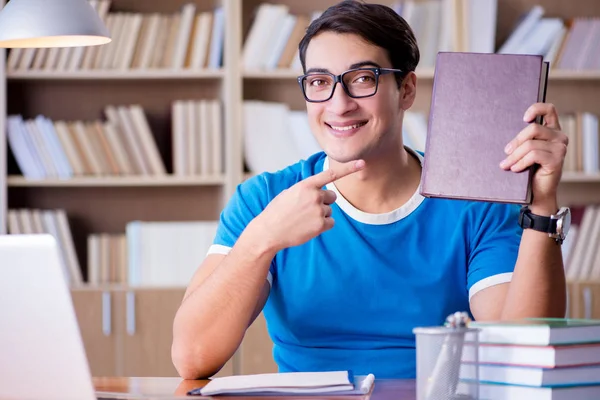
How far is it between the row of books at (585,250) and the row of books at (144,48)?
161 centimetres

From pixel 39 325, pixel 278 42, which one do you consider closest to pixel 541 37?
pixel 278 42

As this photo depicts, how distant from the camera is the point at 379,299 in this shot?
5.75ft

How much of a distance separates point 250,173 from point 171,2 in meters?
0.82

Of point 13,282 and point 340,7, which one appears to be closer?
point 13,282

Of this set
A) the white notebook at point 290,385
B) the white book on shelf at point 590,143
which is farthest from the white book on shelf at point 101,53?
the white notebook at point 290,385

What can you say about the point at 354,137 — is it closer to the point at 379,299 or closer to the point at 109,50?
the point at 379,299

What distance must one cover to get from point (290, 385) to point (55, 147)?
229cm

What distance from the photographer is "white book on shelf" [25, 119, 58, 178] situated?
3.36 meters

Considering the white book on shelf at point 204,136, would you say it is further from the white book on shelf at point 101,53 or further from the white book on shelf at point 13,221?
the white book on shelf at point 13,221

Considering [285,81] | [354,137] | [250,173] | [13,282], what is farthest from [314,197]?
[285,81]

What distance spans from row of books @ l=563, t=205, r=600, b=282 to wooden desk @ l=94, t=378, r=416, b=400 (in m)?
2.18

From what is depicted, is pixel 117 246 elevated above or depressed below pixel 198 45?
below

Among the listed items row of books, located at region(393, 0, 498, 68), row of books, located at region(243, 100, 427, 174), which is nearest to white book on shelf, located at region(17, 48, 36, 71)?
row of books, located at region(243, 100, 427, 174)

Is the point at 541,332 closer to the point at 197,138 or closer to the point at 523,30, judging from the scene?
the point at 197,138
